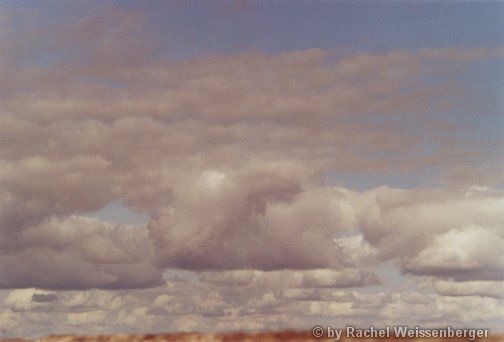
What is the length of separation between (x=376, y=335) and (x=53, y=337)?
56643 mm

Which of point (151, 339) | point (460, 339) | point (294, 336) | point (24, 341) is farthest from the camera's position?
point (24, 341)

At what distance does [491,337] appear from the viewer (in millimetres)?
125125

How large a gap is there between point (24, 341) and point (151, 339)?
26918 mm

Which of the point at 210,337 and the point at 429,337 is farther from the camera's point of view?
the point at 210,337

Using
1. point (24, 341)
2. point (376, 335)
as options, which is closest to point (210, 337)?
point (376, 335)

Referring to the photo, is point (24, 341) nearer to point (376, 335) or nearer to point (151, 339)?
point (151, 339)

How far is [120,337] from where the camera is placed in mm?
145500

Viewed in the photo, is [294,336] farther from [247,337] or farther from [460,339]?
[460,339]

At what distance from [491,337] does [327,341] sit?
23308mm

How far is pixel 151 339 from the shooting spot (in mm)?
143875

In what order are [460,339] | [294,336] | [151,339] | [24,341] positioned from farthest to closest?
[24,341] < [151,339] < [294,336] < [460,339]

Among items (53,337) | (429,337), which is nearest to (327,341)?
(429,337)

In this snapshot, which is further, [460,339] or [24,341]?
[24,341]

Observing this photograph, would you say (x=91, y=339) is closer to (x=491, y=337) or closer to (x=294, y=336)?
(x=294, y=336)
